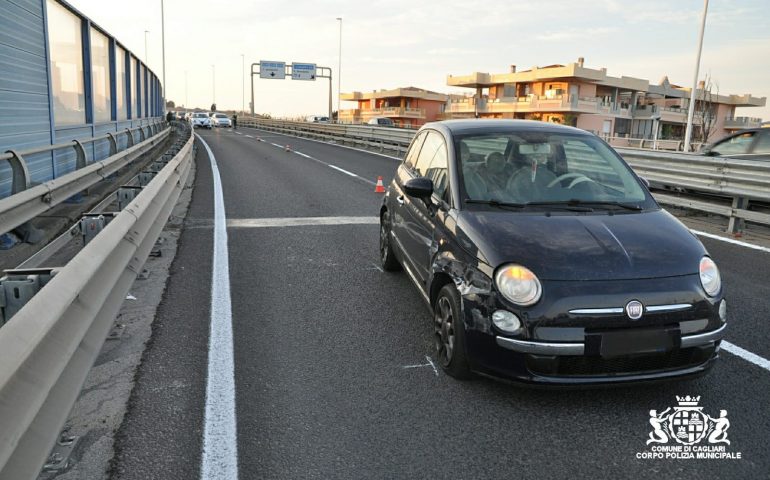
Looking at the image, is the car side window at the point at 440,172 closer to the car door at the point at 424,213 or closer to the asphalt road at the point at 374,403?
the car door at the point at 424,213

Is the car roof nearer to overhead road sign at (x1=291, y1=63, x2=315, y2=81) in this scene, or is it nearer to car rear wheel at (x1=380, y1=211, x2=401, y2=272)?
car rear wheel at (x1=380, y1=211, x2=401, y2=272)

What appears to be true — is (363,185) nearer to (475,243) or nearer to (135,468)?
(475,243)

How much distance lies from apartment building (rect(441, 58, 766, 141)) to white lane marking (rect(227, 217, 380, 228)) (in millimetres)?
44523

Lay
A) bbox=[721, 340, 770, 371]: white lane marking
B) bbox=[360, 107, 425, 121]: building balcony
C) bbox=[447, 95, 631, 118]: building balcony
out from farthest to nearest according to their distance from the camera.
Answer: bbox=[360, 107, 425, 121]: building balcony, bbox=[447, 95, 631, 118]: building balcony, bbox=[721, 340, 770, 371]: white lane marking

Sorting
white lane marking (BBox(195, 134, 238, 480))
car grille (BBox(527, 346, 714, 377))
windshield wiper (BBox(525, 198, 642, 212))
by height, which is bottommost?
white lane marking (BBox(195, 134, 238, 480))

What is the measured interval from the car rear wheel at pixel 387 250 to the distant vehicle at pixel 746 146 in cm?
838

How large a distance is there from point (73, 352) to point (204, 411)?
828mm

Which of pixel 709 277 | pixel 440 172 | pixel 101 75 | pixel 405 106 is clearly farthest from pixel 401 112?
pixel 709 277

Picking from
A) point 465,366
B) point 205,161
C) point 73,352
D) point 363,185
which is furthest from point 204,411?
point 205,161

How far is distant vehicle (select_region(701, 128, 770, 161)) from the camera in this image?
1115cm

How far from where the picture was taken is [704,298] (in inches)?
132

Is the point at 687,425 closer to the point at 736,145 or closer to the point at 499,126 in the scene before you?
the point at 499,126

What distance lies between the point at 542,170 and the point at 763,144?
29.1 ft

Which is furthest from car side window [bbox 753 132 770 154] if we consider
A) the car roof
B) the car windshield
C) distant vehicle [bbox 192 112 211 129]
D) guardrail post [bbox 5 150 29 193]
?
distant vehicle [bbox 192 112 211 129]
